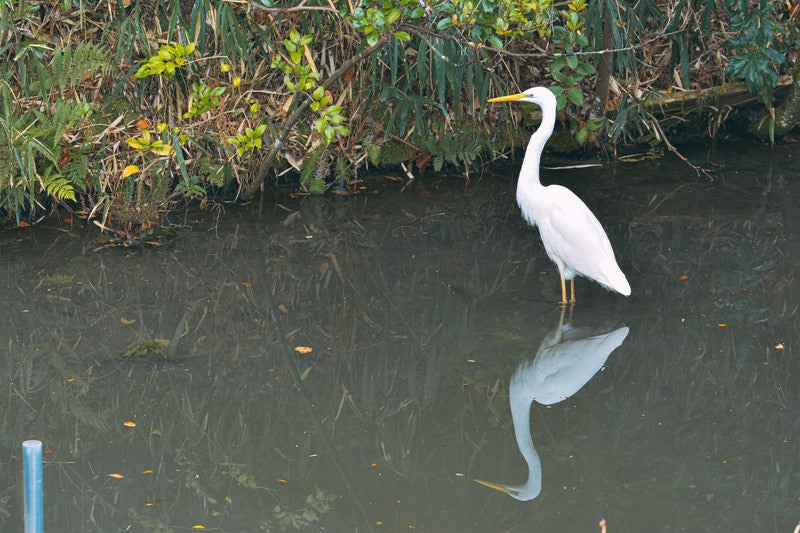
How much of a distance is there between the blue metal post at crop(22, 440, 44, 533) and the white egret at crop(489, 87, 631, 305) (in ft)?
9.83

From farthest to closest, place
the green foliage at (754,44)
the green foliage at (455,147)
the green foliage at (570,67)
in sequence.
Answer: the green foliage at (455,147) → the green foliage at (754,44) → the green foliage at (570,67)

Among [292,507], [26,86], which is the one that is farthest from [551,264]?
[26,86]

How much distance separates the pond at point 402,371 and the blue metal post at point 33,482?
98cm

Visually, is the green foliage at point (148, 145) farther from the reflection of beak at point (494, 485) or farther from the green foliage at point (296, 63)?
the reflection of beak at point (494, 485)

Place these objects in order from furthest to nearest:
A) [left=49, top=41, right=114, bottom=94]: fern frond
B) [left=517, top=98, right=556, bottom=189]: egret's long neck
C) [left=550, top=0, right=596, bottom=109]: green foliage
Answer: [left=550, top=0, right=596, bottom=109]: green foliage
[left=49, top=41, right=114, bottom=94]: fern frond
[left=517, top=98, right=556, bottom=189]: egret's long neck

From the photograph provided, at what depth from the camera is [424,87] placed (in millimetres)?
6430

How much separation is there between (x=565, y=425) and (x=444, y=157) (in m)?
3.09

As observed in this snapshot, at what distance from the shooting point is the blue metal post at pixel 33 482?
2.04 meters

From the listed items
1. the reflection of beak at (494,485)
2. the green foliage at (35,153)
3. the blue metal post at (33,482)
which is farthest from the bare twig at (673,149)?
the blue metal post at (33,482)

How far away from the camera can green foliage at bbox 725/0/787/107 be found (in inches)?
247

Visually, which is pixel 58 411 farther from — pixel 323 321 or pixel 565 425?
pixel 565 425

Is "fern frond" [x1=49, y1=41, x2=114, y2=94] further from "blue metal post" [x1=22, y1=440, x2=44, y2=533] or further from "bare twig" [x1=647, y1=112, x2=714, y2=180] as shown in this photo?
"blue metal post" [x1=22, y1=440, x2=44, y2=533]

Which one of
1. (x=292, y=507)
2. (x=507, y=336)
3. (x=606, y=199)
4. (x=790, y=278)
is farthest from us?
(x=606, y=199)

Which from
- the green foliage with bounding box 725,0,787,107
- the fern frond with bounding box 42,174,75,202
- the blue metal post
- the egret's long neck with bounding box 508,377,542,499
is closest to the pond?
the egret's long neck with bounding box 508,377,542,499
